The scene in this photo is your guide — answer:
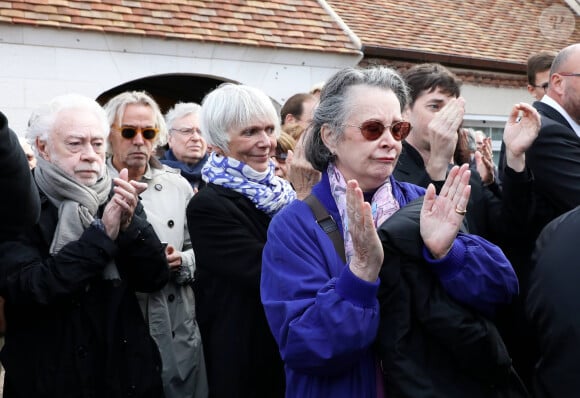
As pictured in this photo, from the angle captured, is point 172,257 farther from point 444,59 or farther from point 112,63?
point 444,59

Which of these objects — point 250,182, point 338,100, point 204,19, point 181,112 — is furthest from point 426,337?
point 204,19

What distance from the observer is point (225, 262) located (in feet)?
11.0

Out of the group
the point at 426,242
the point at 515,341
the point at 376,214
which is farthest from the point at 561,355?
the point at 515,341

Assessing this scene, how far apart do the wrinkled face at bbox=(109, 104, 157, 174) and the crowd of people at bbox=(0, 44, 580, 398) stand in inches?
0.4

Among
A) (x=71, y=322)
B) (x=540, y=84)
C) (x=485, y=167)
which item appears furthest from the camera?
(x=540, y=84)

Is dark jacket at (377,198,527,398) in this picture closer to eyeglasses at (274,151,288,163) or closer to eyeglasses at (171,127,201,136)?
eyeglasses at (274,151,288,163)

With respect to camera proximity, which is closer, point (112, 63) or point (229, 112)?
point (229, 112)

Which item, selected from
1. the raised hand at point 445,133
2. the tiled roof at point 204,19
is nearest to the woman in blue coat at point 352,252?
the raised hand at point 445,133

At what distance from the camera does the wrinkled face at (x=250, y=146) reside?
368cm

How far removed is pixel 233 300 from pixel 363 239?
4.18 ft

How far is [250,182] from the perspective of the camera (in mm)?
3561

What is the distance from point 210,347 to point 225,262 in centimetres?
40

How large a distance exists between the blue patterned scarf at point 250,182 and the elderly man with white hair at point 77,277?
352 millimetres

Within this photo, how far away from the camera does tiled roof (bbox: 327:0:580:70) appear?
48.2ft
